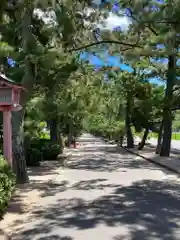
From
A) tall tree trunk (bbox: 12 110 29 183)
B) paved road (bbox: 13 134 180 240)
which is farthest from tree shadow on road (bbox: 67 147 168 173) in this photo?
tall tree trunk (bbox: 12 110 29 183)

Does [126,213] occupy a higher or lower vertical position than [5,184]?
lower

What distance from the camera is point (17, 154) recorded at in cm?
1437

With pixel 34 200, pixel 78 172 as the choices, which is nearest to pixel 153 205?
pixel 34 200

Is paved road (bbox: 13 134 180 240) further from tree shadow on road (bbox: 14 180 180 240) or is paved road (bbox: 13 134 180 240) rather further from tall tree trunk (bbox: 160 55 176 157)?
tall tree trunk (bbox: 160 55 176 157)

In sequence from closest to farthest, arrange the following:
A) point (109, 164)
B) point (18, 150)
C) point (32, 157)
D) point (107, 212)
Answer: point (107, 212) < point (18, 150) < point (32, 157) < point (109, 164)

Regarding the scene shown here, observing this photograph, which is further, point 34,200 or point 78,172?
point 78,172

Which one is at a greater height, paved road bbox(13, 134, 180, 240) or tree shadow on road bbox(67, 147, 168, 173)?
tree shadow on road bbox(67, 147, 168, 173)

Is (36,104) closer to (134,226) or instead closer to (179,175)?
(179,175)

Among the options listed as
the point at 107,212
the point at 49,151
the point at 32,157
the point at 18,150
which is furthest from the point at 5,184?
the point at 49,151

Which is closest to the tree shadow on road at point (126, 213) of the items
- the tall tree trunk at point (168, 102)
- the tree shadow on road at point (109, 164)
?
the tree shadow on road at point (109, 164)

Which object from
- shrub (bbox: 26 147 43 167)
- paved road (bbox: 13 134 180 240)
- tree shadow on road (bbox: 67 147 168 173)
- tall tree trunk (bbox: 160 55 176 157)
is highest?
tall tree trunk (bbox: 160 55 176 157)

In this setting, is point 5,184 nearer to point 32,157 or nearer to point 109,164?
point 32,157

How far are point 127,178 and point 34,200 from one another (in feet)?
19.5

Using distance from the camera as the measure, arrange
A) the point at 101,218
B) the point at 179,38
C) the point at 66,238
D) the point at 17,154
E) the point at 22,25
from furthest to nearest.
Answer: the point at 17,154
the point at 22,25
the point at 179,38
the point at 101,218
the point at 66,238
